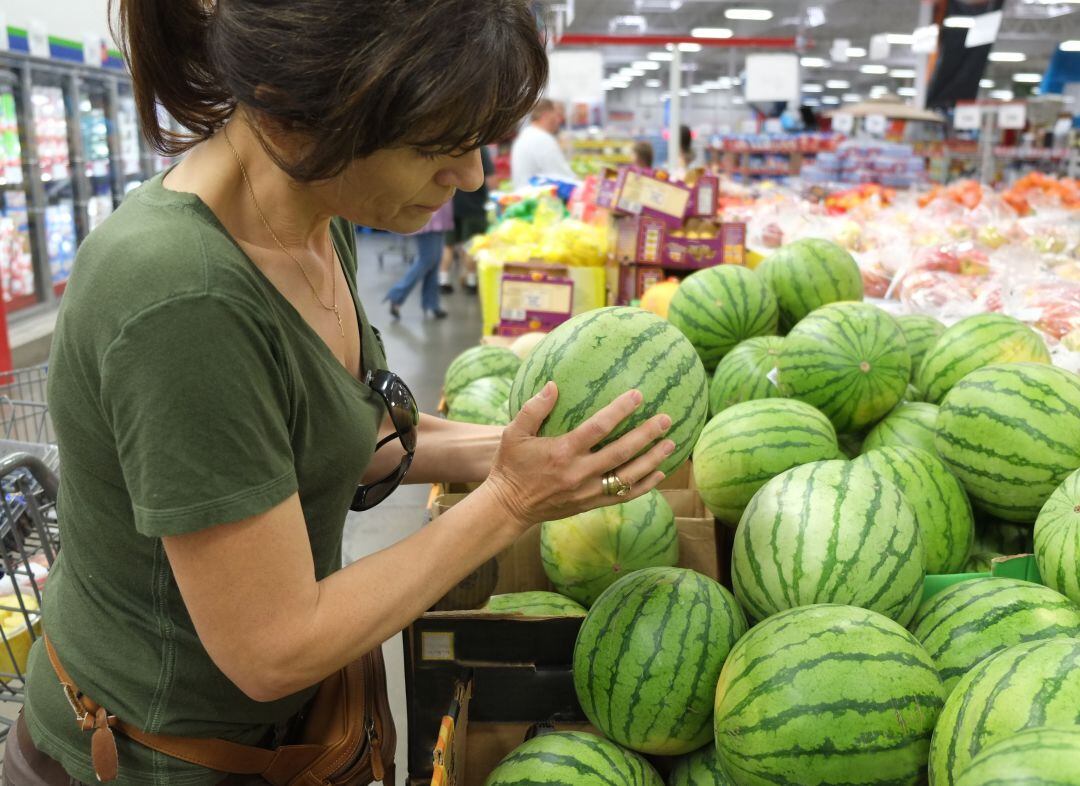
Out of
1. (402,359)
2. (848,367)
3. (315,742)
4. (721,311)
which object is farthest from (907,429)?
(402,359)

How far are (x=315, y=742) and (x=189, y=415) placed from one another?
677 mm

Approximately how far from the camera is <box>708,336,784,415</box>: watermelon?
210 cm

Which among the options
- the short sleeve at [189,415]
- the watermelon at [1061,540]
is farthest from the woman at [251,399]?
the watermelon at [1061,540]

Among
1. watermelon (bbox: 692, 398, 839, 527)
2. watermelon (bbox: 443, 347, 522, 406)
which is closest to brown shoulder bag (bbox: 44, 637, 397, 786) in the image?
watermelon (bbox: 692, 398, 839, 527)

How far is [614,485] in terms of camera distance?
1.24 meters

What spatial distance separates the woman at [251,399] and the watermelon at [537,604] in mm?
→ 479

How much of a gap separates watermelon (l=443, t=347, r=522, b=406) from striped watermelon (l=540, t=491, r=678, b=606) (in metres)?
1.22

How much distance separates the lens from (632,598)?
1393 millimetres

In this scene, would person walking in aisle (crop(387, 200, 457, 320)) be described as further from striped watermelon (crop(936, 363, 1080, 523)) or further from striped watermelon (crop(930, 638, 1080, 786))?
striped watermelon (crop(930, 638, 1080, 786))

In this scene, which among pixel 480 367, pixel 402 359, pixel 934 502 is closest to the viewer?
A: pixel 934 502

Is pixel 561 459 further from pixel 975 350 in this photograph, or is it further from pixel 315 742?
pixel 975 350

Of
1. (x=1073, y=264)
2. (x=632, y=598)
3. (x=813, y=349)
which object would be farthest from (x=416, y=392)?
(x=632, y=598)

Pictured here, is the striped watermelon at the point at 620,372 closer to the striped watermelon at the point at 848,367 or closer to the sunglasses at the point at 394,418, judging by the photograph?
the sunglasses at the point at 394,418

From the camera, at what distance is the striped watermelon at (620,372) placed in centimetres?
129
